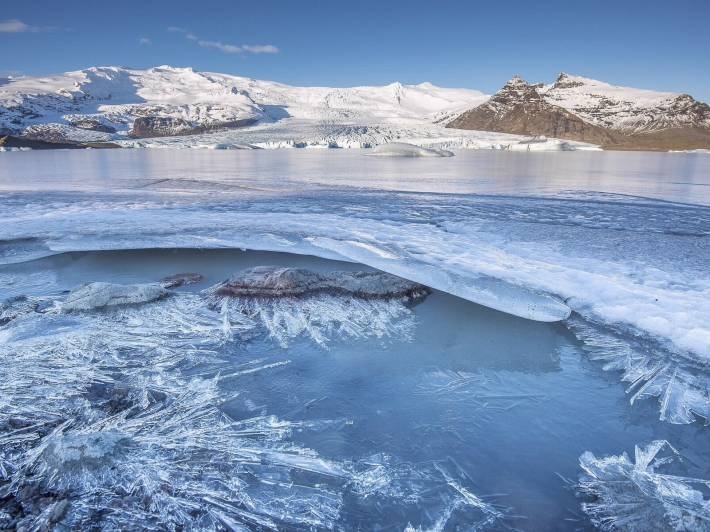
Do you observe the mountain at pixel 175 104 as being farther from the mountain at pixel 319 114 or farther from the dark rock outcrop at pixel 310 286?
the dark rock outcrop at pixel 310 286

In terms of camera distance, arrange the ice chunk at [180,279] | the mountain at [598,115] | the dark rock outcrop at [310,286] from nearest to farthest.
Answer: the dark rock outcrop at [310,286] → the ice chunk at [180,279] → the mountain at [598,115]

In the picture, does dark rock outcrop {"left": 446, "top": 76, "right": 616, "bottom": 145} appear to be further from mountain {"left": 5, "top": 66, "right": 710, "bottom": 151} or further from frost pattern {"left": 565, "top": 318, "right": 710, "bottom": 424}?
frost pattern {"left": 565, "top": 318, "right": 710, "bottom": 424}

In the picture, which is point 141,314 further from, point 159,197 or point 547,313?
point 159,197

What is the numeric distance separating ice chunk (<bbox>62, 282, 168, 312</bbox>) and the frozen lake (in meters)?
0.07

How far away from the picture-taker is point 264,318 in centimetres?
341

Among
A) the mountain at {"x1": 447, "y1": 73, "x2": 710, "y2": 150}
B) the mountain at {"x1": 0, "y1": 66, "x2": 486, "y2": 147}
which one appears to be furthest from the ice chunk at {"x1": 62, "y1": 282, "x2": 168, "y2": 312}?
the mountain at {"x1": 447, "y1": 73, "x2": 710, "y2": 150}

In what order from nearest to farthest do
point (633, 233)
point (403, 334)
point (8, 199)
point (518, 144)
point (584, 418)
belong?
point (584, 418), point (403, 334), point (633, 233), point (8, 199), point (518, 144)

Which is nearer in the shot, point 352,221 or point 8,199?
point 352,221

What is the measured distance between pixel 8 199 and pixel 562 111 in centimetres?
14542

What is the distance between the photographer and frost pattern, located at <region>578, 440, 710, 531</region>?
163 cm

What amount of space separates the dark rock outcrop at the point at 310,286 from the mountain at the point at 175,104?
57510 millimetres

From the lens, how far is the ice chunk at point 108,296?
346 cm

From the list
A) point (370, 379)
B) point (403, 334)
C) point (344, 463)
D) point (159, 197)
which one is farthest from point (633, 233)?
point (159, 197)

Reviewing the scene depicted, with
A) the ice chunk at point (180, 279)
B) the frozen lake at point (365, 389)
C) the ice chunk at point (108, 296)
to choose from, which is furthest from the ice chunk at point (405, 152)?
the ice chunk at point (108, 296)
